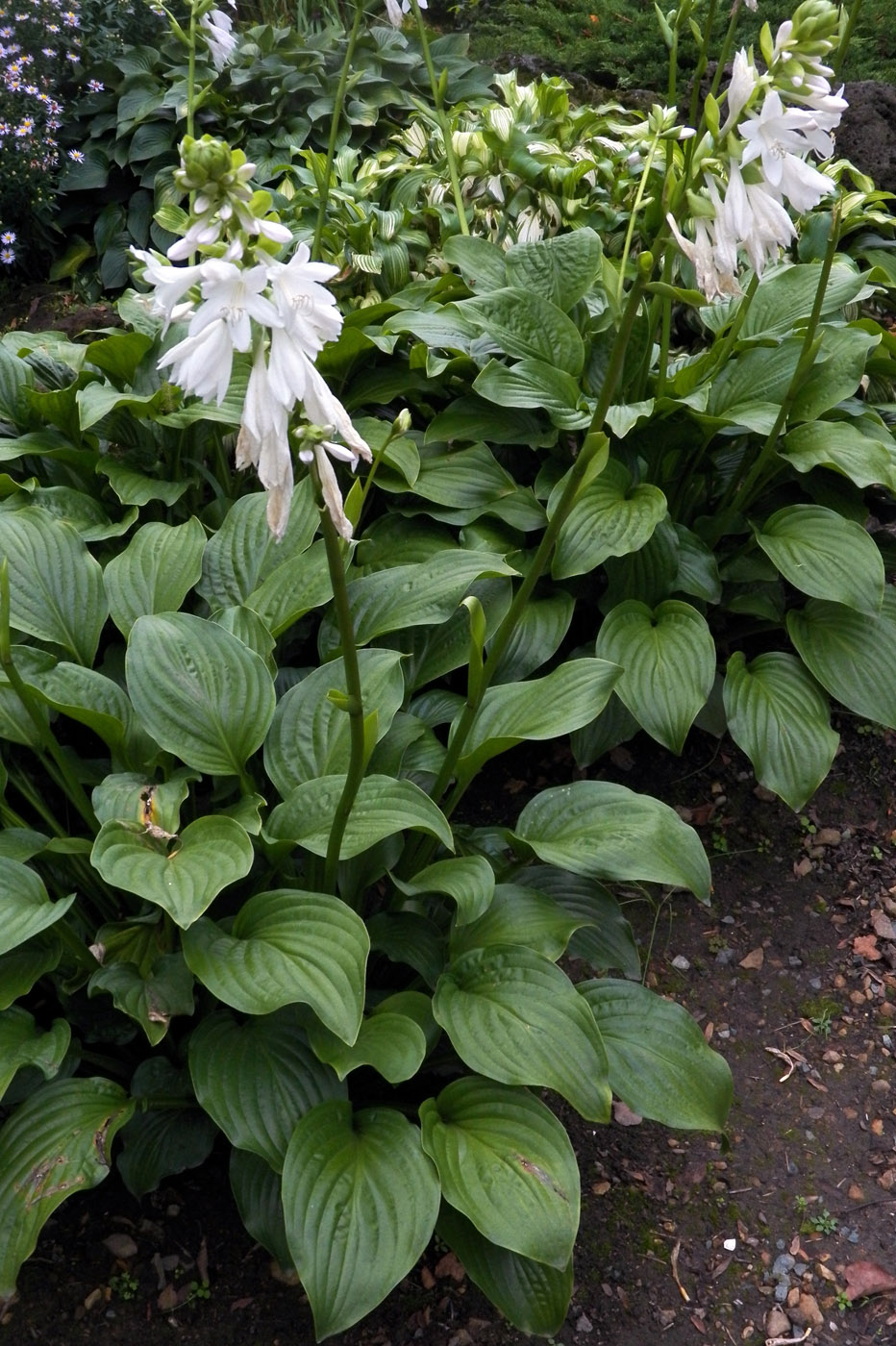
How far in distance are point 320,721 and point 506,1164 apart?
984mm

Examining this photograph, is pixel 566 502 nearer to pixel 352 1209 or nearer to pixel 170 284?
pixel 170 284

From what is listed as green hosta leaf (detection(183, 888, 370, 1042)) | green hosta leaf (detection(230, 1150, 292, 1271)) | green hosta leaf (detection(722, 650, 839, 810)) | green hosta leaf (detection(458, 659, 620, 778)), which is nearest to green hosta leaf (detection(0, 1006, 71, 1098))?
green hosta leaf (detection(183, 888, 370, 1042))

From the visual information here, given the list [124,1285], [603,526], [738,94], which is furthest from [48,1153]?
[738,94]

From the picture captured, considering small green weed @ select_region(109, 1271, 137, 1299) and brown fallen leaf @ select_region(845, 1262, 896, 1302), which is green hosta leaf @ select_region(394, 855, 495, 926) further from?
brown fallen leaf @ select_region(845, 1262, 896, 1302)

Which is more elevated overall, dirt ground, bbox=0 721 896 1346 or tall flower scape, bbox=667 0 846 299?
tall flower scape, bbox=667 0 846 299

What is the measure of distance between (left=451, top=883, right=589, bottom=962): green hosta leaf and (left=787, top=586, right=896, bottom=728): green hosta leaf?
1.09 meters

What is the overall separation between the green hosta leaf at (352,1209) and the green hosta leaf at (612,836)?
0.64 m

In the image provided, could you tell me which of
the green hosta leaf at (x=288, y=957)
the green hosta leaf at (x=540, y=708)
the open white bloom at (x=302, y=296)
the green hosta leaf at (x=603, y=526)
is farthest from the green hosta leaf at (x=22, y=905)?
the green hosta leaf at (x=603, y=526)

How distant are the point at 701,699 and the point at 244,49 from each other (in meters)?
5.16

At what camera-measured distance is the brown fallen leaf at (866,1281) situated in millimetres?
2232

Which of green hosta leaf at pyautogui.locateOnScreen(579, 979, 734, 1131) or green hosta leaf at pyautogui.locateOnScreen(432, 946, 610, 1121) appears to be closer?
green hosta leaf at pyautogui.locateOnScreen(432, 946, 610, 1121)

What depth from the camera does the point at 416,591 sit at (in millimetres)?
2605

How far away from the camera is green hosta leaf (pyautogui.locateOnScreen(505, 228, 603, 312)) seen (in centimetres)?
337

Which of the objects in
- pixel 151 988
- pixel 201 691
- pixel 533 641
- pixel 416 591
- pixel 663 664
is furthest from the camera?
pixel 533 641
